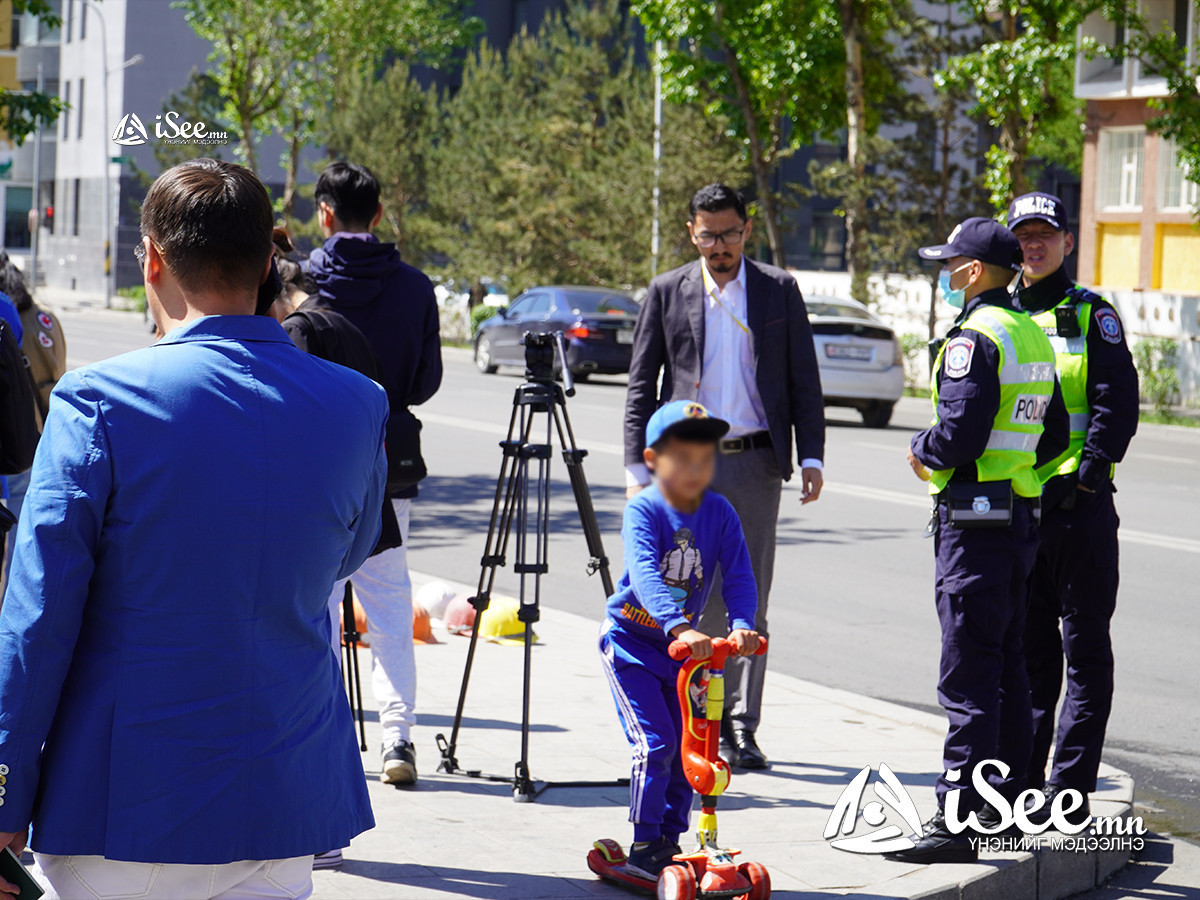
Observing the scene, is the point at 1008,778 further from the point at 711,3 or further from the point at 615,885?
the point at 711,3

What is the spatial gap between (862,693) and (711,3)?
79.6ft

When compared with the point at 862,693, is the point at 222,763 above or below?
above

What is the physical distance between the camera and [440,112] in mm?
45688

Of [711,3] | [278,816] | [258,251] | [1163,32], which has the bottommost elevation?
[278,816]

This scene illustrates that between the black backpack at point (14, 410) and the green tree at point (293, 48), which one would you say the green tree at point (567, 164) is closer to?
the green tree at point (293, 48)

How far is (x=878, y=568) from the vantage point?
1070 centimetres

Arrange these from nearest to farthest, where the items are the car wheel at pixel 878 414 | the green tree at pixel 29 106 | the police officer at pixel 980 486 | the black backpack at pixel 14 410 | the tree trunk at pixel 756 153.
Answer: the police officer at pixel 980 486
the black backpack at pixel 14 410
the green tree at pixel 29 106
the car wheel at pixel 878 414
the tree trunk at pixel 756 153

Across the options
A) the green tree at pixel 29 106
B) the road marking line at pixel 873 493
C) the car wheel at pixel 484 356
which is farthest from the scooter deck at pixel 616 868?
the car wheel at pixel 484 356

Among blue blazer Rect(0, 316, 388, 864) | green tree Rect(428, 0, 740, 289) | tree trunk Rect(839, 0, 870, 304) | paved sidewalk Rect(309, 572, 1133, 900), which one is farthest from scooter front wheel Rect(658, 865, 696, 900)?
green tree Rect(428, 0, 740, 289)

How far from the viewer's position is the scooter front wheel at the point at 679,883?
13.5 feet

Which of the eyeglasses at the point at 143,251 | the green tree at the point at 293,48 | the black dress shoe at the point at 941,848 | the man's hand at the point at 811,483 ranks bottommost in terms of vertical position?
the black dress shoe at the point at 941,848

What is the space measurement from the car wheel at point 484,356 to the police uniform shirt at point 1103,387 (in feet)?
78.5

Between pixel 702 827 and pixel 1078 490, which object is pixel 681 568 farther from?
pixel 1078 490

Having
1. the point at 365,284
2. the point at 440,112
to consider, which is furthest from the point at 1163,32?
the point at 440,112
